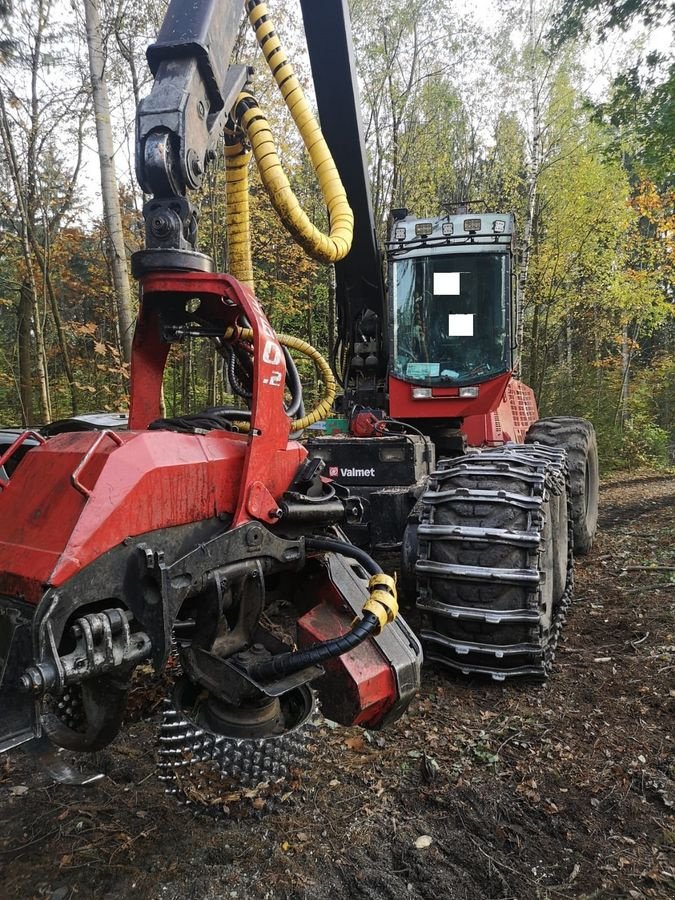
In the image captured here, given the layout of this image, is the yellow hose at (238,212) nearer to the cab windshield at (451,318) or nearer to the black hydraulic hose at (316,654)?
the black hydraulic hose at (316,654)

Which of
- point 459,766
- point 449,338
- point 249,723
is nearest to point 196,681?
point 249,723

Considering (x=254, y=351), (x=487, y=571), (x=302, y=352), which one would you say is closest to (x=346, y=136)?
(x=302, y=352)

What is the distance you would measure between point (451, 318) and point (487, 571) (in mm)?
2647

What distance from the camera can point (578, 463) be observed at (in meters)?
6.24

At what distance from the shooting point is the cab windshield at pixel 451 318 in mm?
5086

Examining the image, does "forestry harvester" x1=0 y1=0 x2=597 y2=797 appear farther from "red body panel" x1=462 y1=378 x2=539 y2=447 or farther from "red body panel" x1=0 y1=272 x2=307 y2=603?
"red body panel" x1=462 y1=378 x2=539 y2=447

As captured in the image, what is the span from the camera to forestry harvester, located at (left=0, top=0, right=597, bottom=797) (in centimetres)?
187

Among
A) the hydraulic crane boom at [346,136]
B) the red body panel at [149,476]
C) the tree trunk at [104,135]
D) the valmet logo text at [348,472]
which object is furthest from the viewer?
the tree trunk at [104,135]

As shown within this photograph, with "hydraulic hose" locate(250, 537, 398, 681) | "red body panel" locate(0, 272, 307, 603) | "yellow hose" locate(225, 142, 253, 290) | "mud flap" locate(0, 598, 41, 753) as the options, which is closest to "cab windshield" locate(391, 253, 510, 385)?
"yellow hose" locate(225, 142, 253, 290)

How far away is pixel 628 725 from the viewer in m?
3.07

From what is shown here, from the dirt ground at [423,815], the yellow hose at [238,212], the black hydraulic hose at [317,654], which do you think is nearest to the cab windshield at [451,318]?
the yellow hose at [238,212]

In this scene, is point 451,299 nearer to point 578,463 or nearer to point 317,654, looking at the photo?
point 578,463

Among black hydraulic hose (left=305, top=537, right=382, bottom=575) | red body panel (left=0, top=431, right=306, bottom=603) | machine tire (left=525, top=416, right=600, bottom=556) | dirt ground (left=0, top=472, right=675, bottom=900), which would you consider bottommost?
dirt ground (left=0, top=472, right=675, bottom=900)

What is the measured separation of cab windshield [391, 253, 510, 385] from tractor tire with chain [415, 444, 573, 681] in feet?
5.66
